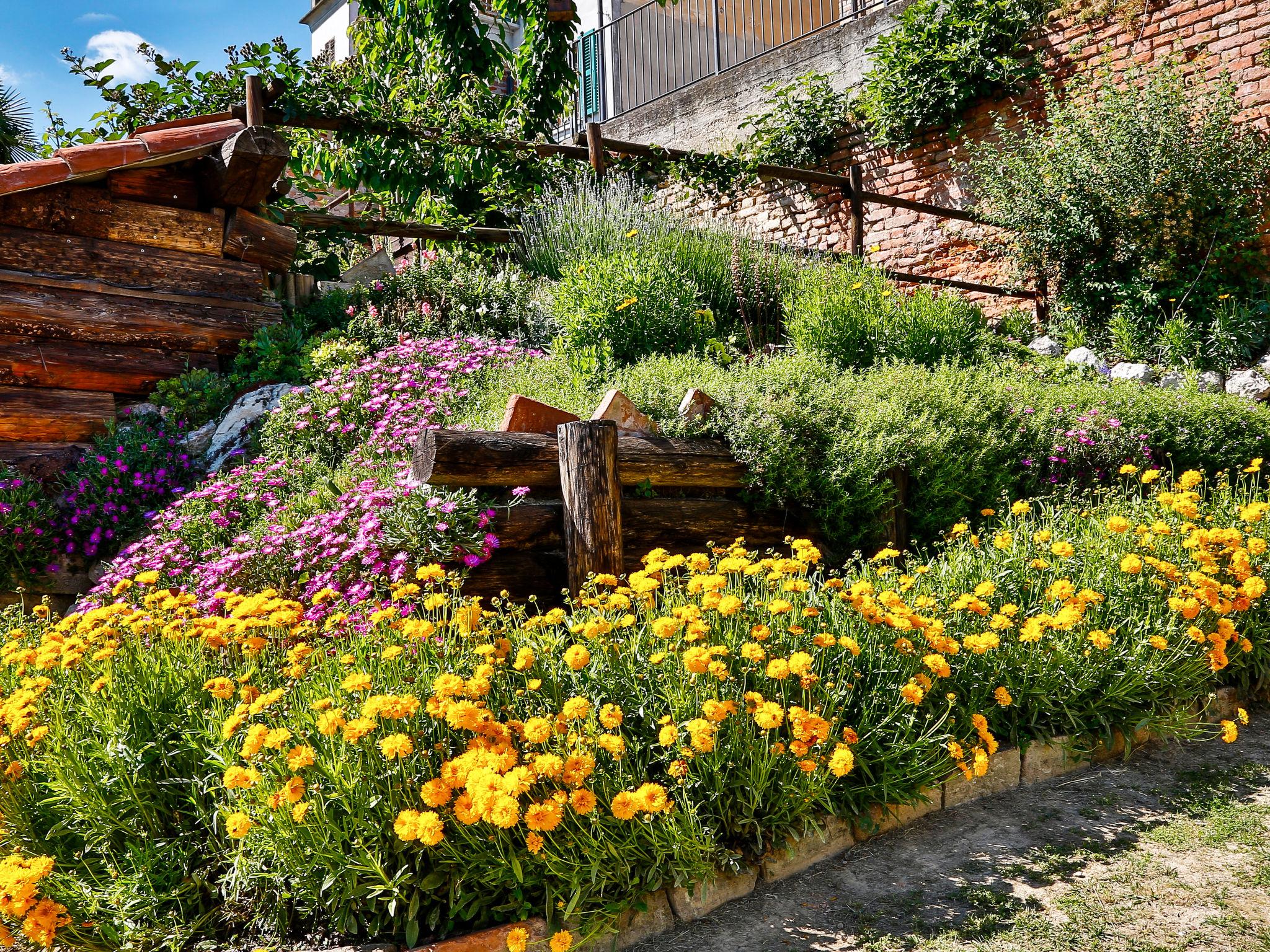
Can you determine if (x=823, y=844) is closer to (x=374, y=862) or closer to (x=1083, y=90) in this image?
(x=374, y=862)

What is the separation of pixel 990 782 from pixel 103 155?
21.2 ft

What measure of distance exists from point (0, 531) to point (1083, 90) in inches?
406

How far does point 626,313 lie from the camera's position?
6.13 metres

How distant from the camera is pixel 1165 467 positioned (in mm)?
5992

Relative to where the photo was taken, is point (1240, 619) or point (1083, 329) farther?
point (1083, 329)

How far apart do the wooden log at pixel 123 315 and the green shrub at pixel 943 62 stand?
7625 mm

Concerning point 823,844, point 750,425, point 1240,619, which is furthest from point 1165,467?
point 823,844

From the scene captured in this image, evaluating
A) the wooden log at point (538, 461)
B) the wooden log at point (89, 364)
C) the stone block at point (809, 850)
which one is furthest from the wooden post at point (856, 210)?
the stone block at point (809, 850)

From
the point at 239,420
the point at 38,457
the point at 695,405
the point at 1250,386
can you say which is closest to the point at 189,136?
the point at 239,420

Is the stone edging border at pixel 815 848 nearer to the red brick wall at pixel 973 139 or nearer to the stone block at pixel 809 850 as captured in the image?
the stone block at pixel 809 850

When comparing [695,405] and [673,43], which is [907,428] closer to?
[695,405]

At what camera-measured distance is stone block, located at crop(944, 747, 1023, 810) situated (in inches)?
119

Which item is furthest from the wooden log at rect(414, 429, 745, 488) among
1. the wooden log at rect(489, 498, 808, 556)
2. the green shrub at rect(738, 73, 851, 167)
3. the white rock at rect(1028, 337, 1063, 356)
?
the green shrub at rect(738, 73, 851, 167)

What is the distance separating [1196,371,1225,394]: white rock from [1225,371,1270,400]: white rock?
0.05 meters
